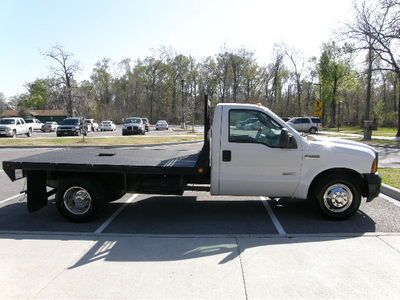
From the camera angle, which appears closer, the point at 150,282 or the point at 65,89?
the point at 150,282

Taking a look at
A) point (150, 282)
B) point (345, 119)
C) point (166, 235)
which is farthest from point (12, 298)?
point (345, 119)

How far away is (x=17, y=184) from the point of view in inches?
443

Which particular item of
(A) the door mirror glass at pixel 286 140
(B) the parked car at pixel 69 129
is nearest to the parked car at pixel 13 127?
(B) the parked car at pixel 69 129

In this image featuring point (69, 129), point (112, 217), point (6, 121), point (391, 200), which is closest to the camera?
point (112, 217)

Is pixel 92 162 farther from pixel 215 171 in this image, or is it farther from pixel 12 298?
pixel 12 298

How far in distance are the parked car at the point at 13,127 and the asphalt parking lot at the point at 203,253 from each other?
105ft

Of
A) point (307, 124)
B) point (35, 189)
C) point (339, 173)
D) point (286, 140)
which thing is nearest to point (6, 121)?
point (307, 124)

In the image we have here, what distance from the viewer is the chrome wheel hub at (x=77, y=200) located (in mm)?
7371

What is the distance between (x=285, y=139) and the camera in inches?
275

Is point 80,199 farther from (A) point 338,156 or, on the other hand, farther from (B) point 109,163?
(A) point 338,156

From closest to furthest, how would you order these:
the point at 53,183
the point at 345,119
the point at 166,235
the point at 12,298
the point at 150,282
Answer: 1. the point at 12,298
2. the point at 150,282
3. the point at 166,235
4. the point at 53,183
5. the point at 345,119

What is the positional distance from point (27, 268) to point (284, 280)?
2960mm

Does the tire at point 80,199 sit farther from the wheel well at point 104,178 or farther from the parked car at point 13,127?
the parked car at point 13,127

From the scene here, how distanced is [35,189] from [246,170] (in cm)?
364
